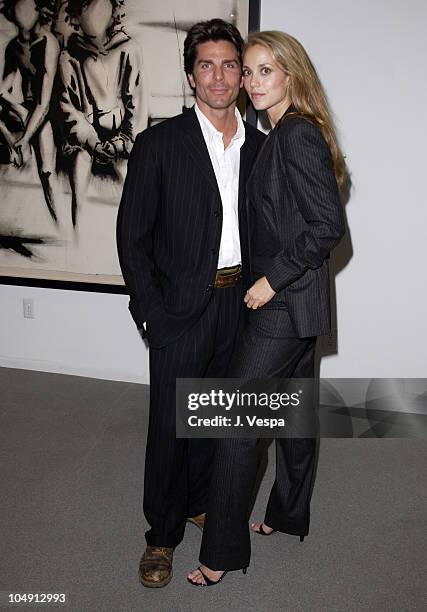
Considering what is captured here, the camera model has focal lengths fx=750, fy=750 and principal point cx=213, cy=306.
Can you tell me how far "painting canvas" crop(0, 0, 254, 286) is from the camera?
3.68 metres

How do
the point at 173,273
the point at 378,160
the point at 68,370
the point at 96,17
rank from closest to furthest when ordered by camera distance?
the point at 173,273, the point at 378,160, the point at 96,17, the point at 68,370

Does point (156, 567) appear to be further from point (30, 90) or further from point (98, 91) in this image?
point (30, 90)

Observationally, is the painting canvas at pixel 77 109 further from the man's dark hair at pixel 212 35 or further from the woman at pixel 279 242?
the woman at pixel 279 242

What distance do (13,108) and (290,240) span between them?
93.3 inches

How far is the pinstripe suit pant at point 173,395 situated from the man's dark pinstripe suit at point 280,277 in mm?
Answer: 114

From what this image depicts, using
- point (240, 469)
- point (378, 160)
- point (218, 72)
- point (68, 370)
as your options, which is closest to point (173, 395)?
point (240, 469)

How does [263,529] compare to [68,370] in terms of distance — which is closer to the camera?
[263,529]

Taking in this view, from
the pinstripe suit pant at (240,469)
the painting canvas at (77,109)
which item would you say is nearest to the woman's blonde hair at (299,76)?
the pinstripe suit pant at (240,469)

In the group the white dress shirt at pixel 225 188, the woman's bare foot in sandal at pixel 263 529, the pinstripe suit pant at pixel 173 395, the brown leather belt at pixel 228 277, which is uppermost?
the white dress shirt at pixel 225 188

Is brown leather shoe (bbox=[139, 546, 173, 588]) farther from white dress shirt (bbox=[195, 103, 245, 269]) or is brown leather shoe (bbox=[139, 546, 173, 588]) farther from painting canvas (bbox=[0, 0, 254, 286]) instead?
painting canvas (bbox=[0, 0, 254, 286])

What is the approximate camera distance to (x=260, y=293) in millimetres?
2229

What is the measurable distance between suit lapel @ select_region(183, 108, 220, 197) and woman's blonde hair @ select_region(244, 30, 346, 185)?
0.98 feet

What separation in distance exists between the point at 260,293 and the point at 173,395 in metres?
0.46

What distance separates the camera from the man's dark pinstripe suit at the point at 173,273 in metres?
2.30
